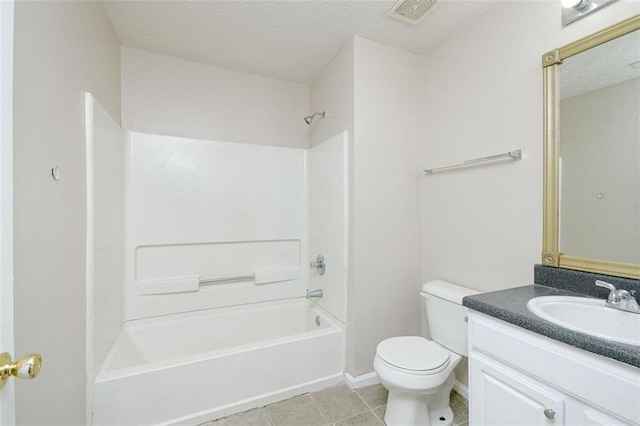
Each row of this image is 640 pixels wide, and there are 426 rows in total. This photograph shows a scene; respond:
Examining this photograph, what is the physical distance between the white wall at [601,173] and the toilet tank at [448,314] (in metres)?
0.58

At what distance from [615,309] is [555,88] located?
1014mm

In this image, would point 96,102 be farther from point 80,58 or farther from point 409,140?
point 409,140

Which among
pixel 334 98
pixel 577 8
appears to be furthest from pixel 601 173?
pixel 334 98

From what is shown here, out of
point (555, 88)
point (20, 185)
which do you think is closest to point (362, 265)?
point (555, 88)

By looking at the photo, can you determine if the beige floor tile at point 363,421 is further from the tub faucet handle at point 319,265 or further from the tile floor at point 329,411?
the tub faucet handle at point 319,265

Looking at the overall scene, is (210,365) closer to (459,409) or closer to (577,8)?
(459,409)

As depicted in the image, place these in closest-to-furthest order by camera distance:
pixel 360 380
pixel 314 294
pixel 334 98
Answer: pixel 360 380, pixel 334 98, pixel 314 294

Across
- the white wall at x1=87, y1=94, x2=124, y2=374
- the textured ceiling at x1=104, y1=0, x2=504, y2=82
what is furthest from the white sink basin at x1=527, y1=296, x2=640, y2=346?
the white wall at x1=87, y1=94, x2=124, y2=374

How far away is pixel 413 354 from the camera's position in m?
1.52

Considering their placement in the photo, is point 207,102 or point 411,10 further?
point 207,102

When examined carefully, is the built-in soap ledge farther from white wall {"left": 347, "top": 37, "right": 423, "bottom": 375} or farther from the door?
the door

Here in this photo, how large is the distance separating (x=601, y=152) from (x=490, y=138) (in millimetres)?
517

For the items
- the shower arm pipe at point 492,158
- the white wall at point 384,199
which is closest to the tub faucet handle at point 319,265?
the white wall at point 384,199

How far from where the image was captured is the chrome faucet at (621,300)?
1025 millimetres
